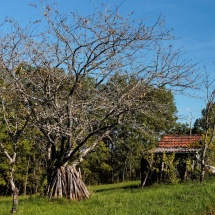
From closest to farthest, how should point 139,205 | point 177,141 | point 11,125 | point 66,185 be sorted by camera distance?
point 139,205
point 11,125
point 66,185
point 177,141

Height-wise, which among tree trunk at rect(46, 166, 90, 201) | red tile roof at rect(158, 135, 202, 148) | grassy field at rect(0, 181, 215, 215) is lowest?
grassy field at rect(0, 181, 215, 215)

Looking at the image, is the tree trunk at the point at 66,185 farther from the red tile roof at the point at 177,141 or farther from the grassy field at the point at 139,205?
the red tile roof at the point at 177,141

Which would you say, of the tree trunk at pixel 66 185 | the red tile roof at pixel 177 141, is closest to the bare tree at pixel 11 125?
the tree trunk at pixel 66 185

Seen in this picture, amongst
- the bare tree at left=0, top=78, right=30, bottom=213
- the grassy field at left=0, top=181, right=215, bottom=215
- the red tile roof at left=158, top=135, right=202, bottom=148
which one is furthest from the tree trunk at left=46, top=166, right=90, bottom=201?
the red tile roof at left=158, top=135, right=202, bottom=148

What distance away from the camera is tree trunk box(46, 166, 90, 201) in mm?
12320

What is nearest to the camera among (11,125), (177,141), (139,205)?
(139,205)

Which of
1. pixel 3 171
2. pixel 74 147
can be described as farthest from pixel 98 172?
pixel 74 147

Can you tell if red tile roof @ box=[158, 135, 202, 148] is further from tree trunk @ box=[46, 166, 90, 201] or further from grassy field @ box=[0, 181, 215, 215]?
grassy field @ box=[0, 181, 215, 215]

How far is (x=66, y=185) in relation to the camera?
1245 cm

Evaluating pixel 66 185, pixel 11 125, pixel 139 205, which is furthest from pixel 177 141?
pixel 139 205

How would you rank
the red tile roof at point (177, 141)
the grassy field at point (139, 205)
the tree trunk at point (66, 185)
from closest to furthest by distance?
the grassy field at point (139, 205) < the tree trunk at point (66, 185) < the red tile roof at point (177, 141)

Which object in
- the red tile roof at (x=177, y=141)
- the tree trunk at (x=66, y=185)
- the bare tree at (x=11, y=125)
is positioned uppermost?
the red tile roof at (x=177, y=141)

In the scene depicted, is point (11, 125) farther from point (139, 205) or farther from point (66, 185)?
point (139, 205)

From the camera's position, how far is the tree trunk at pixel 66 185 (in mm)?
12320
